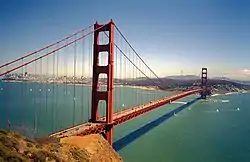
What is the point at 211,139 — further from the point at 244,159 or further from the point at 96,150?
the point at 96,150

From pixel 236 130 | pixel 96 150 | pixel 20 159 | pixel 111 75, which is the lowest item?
pixel 236 130

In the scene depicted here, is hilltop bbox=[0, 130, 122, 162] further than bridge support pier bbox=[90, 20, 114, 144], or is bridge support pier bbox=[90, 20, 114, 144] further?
bridge support pier bbox=[90, 20, 114, 144]

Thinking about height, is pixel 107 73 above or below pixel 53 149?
above

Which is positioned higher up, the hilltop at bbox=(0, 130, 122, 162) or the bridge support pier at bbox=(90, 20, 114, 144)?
the bridge support pier at bbox=(90, 20, 114, 144)

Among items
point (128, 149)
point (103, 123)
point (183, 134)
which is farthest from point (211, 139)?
point (103, 123)

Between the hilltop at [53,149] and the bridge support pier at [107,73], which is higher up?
the bridge support pier at [107,73]

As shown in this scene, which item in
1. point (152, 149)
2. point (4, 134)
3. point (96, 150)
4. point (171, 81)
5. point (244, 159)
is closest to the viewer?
point (4, 134)

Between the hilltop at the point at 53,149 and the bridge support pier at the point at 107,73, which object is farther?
the bridge support pier at the point at 107,73

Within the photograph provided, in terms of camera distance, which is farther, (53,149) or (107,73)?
(107,73)
